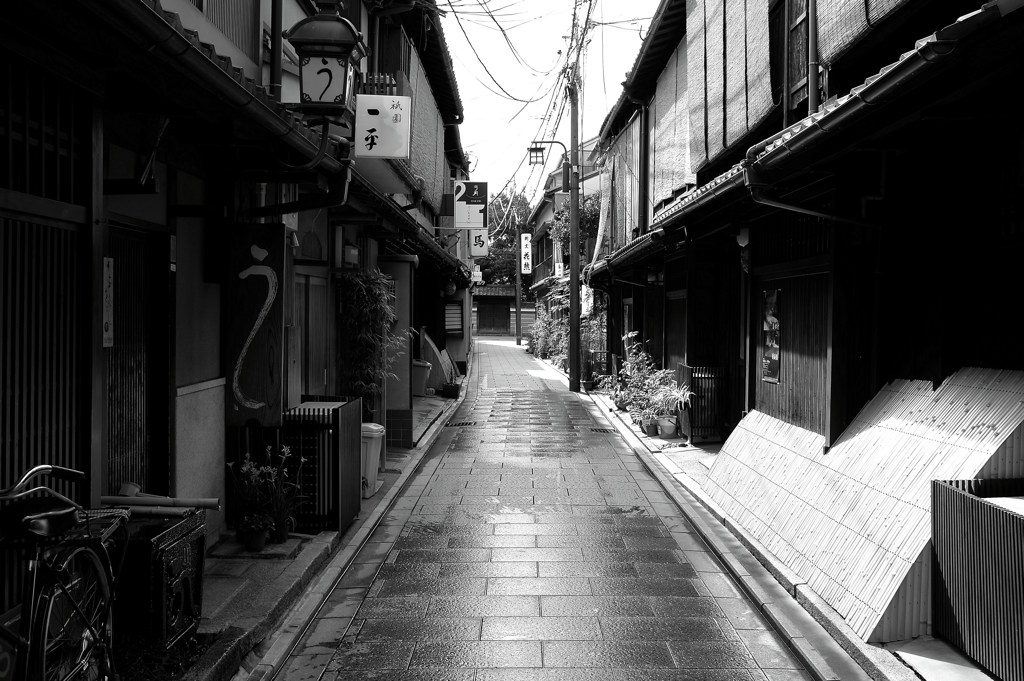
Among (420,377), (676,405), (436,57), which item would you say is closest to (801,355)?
(676,405)

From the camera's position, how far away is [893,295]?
8359 millimetres

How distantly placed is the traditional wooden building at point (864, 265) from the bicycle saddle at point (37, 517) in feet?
17.0

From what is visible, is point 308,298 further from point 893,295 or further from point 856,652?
point 856,652

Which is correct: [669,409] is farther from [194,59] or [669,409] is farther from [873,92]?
[194,59]

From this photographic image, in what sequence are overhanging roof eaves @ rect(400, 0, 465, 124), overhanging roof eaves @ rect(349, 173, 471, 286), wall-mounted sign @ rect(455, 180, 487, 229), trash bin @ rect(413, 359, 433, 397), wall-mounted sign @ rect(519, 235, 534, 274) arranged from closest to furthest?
overhanging roof eaves @ rect(349, 173, 471, 286), overhanging roof eaves @ rect(400, 0, 465, 124), trash bin @ rect(413, 359, 433, 397), wall-mounted sign @ rect(455, 180, 487, 229), wall-mounted sign @ rect(519, 235, 534, 274)

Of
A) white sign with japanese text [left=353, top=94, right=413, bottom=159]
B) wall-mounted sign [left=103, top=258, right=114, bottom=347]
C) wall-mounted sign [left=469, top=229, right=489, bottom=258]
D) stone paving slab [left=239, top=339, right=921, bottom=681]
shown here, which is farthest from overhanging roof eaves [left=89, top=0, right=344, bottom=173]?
wall-mounted sign [left=469, top=229, right=489, bottom=258]

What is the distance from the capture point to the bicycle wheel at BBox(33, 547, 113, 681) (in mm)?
3807

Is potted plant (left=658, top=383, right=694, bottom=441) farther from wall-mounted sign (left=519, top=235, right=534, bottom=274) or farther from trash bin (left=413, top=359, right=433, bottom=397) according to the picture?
wall-mounted sign (left=519, top=235, right=534, bottom=274)

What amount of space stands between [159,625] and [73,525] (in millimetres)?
1607

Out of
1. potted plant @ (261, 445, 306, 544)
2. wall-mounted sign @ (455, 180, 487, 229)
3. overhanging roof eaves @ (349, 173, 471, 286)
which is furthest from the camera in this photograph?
wall-mounted sign @ (455, 180, 487, 229)

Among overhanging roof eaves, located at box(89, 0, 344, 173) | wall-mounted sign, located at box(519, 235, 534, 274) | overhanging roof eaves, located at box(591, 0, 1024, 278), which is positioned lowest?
overhanging roof eaves, located at box(89, 0, 344, 173)

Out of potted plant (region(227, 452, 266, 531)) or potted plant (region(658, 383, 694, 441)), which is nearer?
potted plant (region(227, 452, 266, 531))

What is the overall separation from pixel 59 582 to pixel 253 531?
4303 mm

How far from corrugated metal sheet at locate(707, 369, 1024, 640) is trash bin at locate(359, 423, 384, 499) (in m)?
5.25
